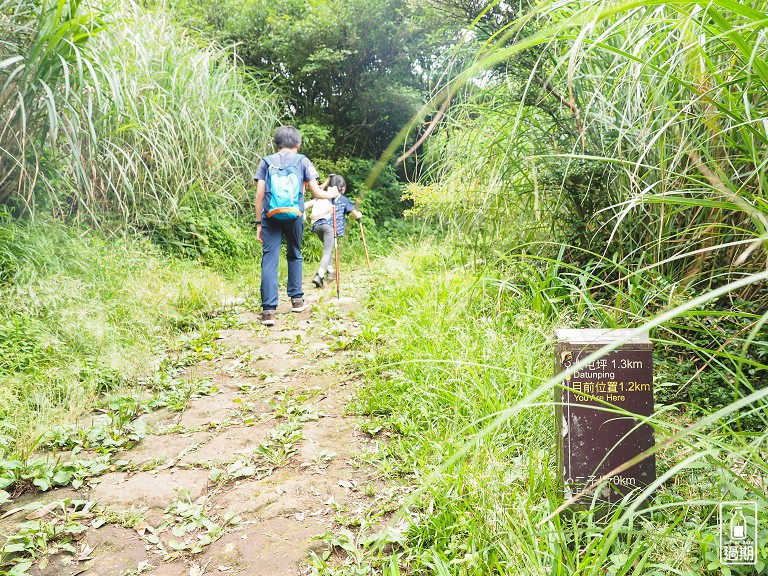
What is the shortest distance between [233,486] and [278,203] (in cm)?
281

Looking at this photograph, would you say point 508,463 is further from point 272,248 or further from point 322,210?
point 322,210

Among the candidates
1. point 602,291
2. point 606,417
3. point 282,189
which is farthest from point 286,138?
point 606,417

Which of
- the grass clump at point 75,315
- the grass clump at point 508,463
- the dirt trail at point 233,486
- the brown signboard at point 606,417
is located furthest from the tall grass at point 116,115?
the brown signboard at point 606,417

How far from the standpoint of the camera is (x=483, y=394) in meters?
2.38

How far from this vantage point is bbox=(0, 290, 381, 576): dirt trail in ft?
6.21

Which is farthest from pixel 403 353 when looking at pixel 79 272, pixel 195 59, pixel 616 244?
pixel 195 59

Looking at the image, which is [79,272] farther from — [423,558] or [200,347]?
[423,558]

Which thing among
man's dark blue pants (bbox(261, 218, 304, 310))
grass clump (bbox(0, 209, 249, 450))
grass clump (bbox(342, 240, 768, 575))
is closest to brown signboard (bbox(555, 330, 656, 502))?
grass clump (bbox(342, 240, 768, 575))

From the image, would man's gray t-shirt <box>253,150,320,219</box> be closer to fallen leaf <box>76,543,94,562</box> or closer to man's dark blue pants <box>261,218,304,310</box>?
man's dark blue pants <box>261,218,304,310</box>

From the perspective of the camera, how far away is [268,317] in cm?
473

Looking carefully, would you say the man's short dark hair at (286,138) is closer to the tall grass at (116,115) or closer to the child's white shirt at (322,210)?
the tall grass at (116,115)

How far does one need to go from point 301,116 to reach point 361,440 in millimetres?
9976

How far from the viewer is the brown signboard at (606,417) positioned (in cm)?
Answer: 163

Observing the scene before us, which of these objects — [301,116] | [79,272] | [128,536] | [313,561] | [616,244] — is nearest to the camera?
[313,561]
